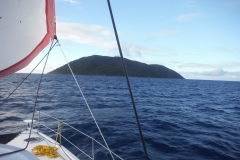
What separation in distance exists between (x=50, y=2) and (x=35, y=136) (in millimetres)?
4692

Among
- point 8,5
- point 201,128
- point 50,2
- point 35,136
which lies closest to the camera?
point 8,5

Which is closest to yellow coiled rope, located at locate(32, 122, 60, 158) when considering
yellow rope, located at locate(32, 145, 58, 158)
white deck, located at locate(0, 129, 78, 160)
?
yellow rope, located at locate(32, 145, 58, 158)

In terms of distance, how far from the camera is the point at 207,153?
9.31 metres

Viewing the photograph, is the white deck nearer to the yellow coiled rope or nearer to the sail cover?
the yellow coiled rope

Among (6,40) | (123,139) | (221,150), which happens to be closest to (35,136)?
(6,40)

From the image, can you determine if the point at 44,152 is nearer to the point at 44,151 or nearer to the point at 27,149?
the point at 44,151

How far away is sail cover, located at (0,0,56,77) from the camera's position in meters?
2.96

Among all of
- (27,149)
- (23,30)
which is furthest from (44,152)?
(23,30)

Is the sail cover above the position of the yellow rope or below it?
above

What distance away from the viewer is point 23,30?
3178 mm

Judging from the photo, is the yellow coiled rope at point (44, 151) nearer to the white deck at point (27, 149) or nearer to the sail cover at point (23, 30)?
the white deck at point (27, 149)

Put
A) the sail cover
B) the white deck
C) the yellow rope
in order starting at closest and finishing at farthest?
the sail cover < the white deck < the yellow rope

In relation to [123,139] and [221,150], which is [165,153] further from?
[221,150]

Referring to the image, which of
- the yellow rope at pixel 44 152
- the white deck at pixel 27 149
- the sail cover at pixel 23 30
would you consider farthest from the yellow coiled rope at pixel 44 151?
the sail cover at pixel 23 30
